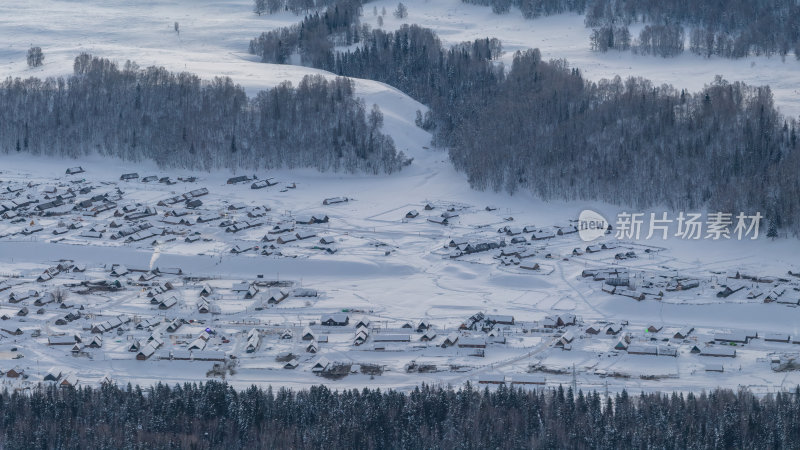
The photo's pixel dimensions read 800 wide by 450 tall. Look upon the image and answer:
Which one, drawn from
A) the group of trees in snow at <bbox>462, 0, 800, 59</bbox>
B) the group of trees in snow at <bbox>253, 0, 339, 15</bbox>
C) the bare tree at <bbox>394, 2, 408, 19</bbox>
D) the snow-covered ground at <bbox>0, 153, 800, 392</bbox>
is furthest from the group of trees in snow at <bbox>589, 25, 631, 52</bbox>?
the snow-covered ground at <bbox>0, 153, 800, 392</bbox>

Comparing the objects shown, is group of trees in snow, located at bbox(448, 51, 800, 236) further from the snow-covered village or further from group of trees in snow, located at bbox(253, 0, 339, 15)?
group of trees in snow, located at bbox(253, 0, 339, 15)

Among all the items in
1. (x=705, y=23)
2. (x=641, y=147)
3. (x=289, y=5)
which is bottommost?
(x=641, y=147)

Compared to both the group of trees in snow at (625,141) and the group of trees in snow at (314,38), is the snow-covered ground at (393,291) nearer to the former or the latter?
the group of trees in snow at (625,141)

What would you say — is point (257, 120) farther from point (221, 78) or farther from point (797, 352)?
point (797, 352)

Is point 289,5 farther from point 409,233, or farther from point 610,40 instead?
point 409,233

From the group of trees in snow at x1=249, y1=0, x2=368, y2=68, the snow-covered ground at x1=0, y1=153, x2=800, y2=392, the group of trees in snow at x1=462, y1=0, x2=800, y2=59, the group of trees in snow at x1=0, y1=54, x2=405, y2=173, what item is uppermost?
the group of trees in snow at x1=462, y1=0, x2=800, y2=59

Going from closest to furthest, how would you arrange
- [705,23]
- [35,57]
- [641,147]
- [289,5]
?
[641,147], [35,57], [705,23], [289,5]

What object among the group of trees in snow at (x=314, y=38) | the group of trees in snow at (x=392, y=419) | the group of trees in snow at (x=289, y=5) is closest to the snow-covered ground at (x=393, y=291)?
the group of trees in snow at (x=392, y=419)

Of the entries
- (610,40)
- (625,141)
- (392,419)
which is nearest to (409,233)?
(625,141)
